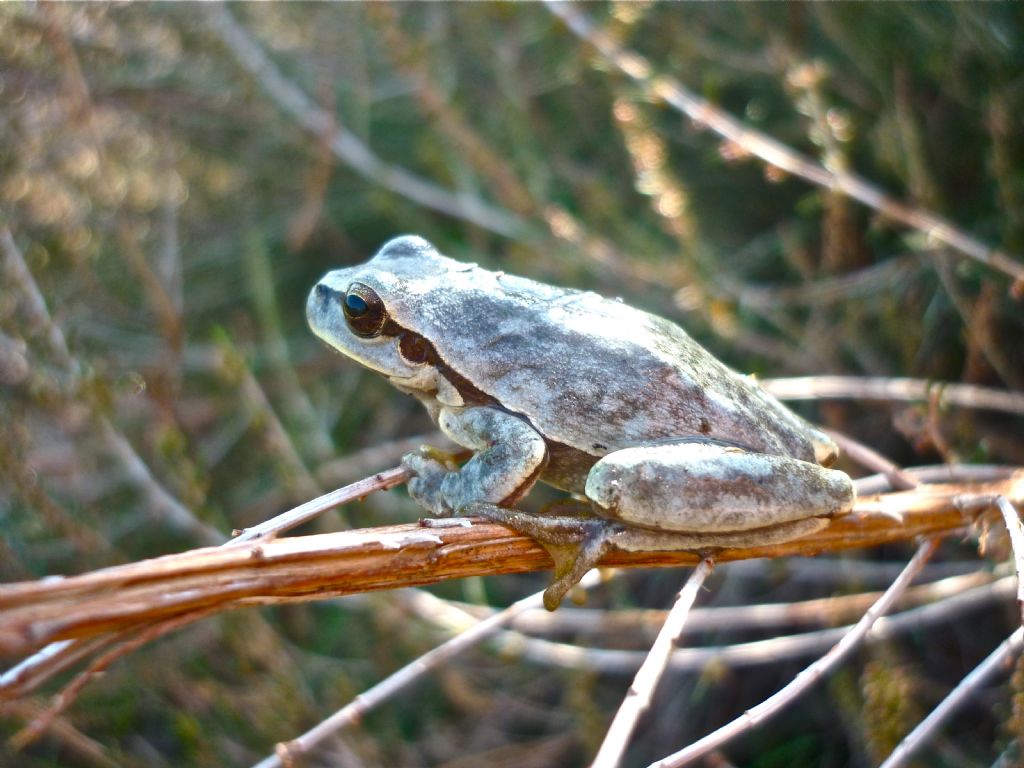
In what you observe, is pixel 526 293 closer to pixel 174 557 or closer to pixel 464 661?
pixel 174 557

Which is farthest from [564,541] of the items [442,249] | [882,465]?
[442,249]

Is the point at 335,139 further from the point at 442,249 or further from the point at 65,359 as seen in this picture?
the point at 65,359

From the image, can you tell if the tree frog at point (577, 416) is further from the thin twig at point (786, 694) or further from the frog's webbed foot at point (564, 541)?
the thin twig at point (786, 694)

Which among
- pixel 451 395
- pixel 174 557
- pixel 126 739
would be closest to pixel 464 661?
pixel 126 739

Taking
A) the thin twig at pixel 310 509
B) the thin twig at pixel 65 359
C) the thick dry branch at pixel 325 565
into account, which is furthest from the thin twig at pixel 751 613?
the thin twig at pixel 310 509

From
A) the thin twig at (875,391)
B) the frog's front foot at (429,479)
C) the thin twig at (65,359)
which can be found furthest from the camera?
the thin twig at (65,359)
